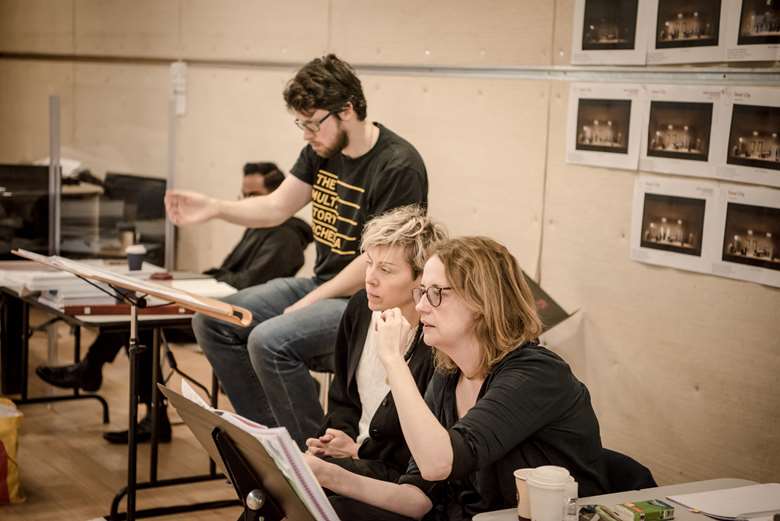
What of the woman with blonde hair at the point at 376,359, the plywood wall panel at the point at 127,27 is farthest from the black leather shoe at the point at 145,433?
the plywood wall panel at the point at 127,27

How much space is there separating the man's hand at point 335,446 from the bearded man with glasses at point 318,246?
2.70 ft

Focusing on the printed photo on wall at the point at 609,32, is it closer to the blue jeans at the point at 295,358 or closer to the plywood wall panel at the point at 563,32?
the plywood wall panel at the point at 563,32

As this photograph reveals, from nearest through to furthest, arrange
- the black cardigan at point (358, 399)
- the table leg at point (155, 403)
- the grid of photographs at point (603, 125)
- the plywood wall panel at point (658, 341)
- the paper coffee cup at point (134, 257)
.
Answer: the black cardigan at point (358, 399) < the plywood wall panel at point (658, 341) < the grid of photographs at point (603, 125) < the table leg at point (155, 403) < the paper coffee cup at point (134, 257)

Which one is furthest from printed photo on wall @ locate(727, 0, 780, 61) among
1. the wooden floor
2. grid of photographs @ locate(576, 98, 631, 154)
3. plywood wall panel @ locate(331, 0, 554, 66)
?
the wooden floor

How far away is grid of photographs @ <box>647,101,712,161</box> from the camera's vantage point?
3.50 m

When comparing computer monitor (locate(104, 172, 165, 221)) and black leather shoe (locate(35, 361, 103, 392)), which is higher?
computer monitor (locate(104, 172, 165, 221))

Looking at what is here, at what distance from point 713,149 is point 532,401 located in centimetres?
159

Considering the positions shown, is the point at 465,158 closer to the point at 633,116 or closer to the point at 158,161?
the point at 633,116

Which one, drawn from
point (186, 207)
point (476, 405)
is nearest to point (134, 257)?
point (186, 207)

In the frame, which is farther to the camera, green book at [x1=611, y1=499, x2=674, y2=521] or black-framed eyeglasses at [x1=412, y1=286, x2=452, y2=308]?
black-framed eyeglasses at [x1=412, y1=286, x2=452, y2=308]

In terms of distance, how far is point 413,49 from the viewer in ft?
15.9

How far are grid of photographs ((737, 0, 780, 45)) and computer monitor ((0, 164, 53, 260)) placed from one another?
3.84 meters

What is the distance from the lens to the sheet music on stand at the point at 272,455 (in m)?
2.04

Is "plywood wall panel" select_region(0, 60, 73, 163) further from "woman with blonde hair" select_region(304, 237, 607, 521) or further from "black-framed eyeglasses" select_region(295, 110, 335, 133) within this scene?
"woman with blonde hair" select_region(304, 237, 607, 521)
